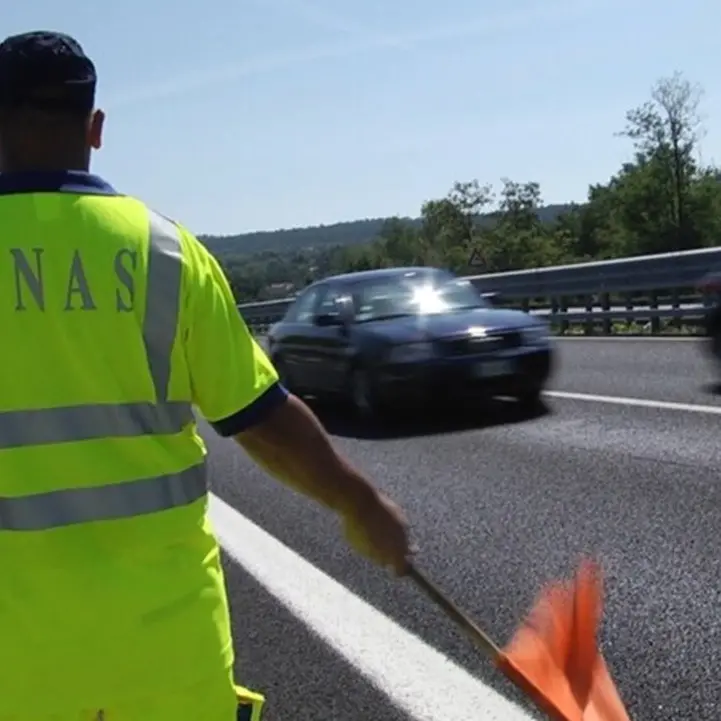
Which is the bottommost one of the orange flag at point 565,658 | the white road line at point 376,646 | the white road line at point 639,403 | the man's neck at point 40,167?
the white road line at point 639,403

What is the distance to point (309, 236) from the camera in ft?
527

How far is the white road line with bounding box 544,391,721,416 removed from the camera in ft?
39.8

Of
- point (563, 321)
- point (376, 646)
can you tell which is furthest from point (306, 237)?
point (376, 646)

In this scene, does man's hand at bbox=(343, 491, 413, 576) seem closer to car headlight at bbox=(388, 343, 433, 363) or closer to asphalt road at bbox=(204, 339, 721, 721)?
asphalt road at bbox=(204, 339, 721, 721)

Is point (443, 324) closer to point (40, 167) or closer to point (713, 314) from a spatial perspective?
point (713, 314)

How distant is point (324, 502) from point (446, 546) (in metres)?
5.11

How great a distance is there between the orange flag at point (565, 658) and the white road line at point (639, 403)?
354 inches

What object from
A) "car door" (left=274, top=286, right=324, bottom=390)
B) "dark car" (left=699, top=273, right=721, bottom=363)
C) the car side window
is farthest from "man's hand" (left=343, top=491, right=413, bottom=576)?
the car side window

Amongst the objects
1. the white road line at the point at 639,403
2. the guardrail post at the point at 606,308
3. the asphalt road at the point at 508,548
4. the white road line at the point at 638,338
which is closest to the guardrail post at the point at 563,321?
the white road line at the point at 638,338

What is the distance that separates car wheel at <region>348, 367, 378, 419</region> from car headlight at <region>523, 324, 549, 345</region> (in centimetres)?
152

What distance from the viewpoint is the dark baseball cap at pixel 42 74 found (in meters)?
2.39

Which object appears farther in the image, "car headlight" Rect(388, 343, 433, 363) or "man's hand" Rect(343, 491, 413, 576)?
"car headlight" Rect(388, 343, 433, 363)

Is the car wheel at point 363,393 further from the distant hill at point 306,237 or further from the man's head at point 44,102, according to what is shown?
the distant hill at point 306,237

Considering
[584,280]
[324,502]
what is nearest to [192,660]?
[324,502]
